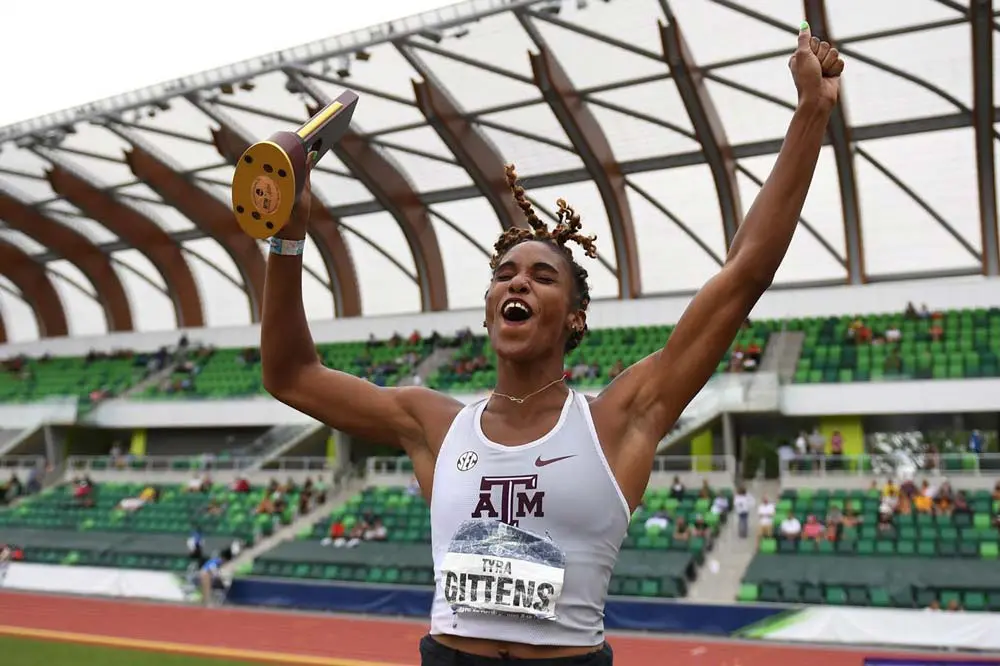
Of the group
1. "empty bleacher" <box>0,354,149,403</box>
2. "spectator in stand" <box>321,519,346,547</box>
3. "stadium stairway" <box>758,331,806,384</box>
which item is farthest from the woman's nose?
"empty bleacher" <box>0,354,149,403</box>

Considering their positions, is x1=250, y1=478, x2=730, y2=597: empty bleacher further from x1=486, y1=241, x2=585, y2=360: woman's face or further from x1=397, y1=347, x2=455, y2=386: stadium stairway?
x1=486, y1=241, x2=585, y2=360: woman's face

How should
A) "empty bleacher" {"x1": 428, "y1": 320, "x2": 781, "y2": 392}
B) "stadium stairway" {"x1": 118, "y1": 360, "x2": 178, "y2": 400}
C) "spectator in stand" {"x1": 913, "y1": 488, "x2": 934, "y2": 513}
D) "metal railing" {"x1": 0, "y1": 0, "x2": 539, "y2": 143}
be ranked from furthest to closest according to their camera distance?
"stadium stairway" {"x1": 118, "y1": 360, "x2": 178, "y2": 400}
"empty bleacher" {"x1": 428, "y1": 320, "x2": 781, "y2": 392}
"metal railing" {"x1": 0, "y1": 0, "x2": 539, "y2": 143}
"spectator in stand" {"x1": 913, "y1": 488, "x2": 934, "y2": 513}

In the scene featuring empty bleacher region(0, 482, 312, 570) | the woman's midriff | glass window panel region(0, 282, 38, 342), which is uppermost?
glass window panel region(0, 282, 38, 342)

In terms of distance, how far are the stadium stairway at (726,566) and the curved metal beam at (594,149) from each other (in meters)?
10.4

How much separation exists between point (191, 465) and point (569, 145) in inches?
563

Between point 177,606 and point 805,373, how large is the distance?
46.7 ft

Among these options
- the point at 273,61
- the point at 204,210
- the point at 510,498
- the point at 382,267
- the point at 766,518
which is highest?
the point at 273,61

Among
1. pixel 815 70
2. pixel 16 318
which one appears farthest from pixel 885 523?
pixel 16 318

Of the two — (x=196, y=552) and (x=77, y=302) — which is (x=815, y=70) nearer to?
(x=196, y=552)

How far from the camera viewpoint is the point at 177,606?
54.2ft

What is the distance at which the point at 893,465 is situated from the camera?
17516mm

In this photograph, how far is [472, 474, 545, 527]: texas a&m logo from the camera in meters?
2.08

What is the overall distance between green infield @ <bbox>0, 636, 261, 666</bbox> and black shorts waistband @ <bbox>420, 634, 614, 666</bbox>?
397 inches

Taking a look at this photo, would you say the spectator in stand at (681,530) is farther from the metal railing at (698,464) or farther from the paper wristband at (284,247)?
the paper wristband at (284,247)
